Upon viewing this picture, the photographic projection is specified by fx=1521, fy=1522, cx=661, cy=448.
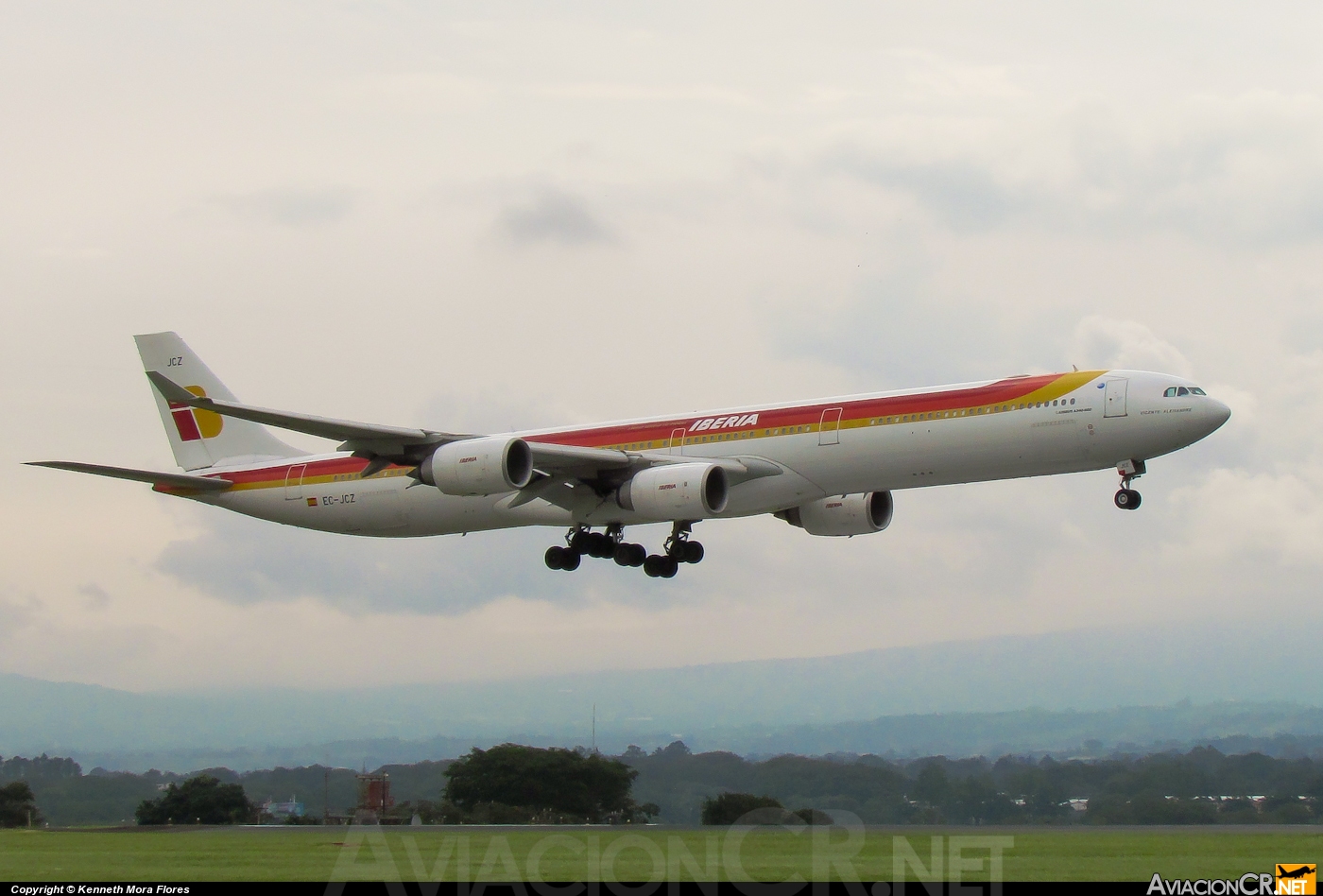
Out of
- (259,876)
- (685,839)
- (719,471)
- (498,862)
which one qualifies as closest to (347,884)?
(259,876)

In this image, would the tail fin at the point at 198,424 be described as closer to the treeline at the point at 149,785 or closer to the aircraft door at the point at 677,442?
the treeline at the point at 149,785

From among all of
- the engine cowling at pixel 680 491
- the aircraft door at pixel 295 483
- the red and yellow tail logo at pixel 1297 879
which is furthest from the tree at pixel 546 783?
the red and yellow tail logo at pixel 1297 879

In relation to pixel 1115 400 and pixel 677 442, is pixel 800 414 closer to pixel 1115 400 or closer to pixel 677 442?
pixel 677 442

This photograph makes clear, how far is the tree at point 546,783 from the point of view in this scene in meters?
43.2

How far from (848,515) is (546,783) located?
12054mm

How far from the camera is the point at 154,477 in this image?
48.3 meters

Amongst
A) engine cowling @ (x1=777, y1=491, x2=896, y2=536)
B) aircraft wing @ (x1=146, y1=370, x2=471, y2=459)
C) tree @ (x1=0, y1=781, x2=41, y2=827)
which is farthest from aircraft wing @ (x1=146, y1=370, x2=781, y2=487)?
tree @ (x1=0, y1=781, x2=41, y2=827)

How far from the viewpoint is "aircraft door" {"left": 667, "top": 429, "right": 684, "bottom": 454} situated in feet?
140

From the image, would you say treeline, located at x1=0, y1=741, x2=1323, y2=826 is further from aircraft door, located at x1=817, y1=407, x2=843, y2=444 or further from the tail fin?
the tail fin

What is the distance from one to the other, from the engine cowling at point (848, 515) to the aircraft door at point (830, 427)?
6387 millimetres

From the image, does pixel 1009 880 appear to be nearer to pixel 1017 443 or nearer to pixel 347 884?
pixel 347 884

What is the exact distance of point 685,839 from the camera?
3023 centimetres

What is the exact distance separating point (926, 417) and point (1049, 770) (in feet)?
46.0

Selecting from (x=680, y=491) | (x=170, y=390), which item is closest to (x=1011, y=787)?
(x=680, y=491)
